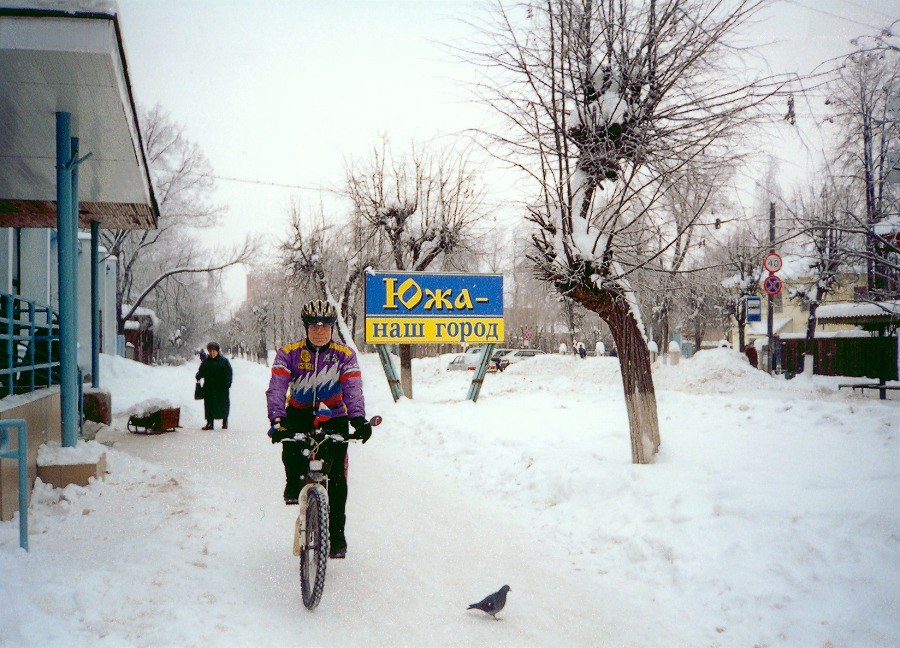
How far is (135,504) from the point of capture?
21.6 feet

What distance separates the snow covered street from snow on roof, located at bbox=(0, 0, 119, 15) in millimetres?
4071

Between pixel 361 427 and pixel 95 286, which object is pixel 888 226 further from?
pixel 95 286

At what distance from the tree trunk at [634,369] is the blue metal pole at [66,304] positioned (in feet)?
18.2

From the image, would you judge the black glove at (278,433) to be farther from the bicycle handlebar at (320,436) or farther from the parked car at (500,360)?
the parked car at (500,360)

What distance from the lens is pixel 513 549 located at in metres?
5.80

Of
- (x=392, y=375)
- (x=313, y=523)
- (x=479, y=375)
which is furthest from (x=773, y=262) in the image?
(x=313, y=523)

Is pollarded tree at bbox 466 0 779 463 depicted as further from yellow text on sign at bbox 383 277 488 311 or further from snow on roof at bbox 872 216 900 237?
yellow text on sign at bbox 383 277 488 311

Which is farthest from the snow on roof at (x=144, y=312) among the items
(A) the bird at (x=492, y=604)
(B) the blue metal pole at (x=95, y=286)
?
(A) the bird at (x=492, y=604)

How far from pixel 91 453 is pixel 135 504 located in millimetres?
980

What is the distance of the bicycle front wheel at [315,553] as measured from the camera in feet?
13.8

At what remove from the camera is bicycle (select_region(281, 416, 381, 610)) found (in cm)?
421

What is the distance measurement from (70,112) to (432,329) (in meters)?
10.3

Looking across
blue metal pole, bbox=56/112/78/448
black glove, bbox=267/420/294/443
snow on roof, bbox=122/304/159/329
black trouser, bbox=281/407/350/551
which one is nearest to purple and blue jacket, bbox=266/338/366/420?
black trouser, bbox=281/407/350/551

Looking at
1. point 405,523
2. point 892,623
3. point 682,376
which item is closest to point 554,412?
point 405,523
